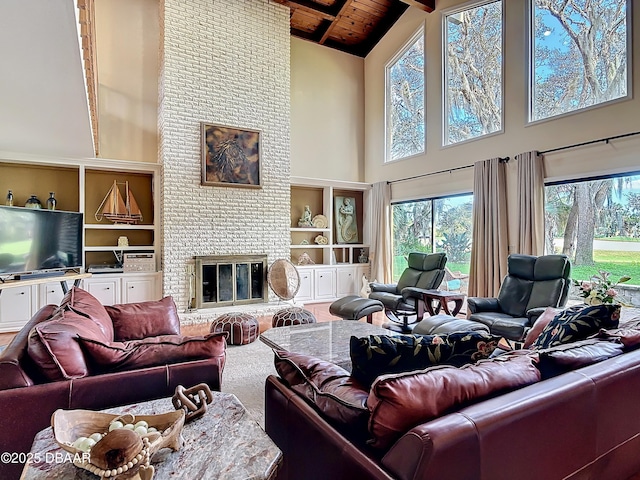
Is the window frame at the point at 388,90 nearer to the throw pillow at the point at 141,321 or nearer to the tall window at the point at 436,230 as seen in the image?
the tall window at the point at 436,230

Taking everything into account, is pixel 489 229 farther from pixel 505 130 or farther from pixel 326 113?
pixel 326 113

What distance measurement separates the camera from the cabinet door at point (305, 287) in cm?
668

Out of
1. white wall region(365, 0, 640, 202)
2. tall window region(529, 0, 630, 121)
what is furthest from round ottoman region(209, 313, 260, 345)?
tall window region(529, 0, 630, 121)

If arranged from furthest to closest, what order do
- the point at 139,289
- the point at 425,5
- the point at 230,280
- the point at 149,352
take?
the point at 425,5 → the point at 230,280 → the point at 139,289 → the point at 149,352

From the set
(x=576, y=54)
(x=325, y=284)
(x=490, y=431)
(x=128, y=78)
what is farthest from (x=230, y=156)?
(x=490, y=431)

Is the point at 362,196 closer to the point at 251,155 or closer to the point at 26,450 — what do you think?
the point at 251,155

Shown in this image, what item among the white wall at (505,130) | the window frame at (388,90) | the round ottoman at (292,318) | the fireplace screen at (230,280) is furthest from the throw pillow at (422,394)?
the window frame at (388,90)

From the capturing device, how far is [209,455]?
112 centimetres

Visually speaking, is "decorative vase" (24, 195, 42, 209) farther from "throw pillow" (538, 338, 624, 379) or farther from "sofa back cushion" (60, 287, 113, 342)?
"throw pillow" (538, 338, 624, 379)

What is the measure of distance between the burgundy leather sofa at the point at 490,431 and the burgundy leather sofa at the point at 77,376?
19.2 inches

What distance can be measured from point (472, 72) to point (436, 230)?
256cm

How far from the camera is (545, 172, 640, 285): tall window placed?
382cm

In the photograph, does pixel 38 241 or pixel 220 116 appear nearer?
Answer: pixel 38 241

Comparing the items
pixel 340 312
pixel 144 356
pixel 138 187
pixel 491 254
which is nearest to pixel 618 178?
pixel 491 254
